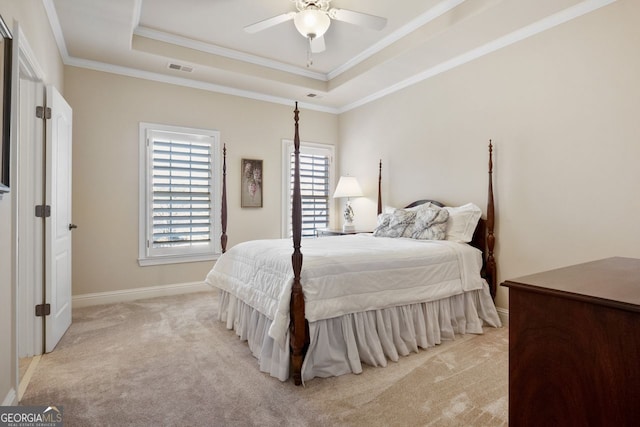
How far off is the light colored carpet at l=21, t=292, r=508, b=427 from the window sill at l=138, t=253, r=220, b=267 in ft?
4.30

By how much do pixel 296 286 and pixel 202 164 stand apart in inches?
121

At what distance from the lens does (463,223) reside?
11.8 feet

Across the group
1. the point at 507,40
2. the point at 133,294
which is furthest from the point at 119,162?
the point at 507,40

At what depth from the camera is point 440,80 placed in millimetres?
4215

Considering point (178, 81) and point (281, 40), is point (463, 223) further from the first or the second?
point (178, 81)

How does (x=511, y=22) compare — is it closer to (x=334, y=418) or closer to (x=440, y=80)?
(x=440, y=80)

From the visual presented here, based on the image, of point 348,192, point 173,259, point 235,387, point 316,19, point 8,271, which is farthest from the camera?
point 348,192

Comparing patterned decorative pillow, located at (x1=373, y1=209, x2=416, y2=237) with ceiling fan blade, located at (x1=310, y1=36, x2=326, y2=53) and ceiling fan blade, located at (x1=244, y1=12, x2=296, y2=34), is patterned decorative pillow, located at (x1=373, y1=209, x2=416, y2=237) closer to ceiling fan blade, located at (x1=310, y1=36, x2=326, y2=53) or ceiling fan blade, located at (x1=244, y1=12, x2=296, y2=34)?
ceiling fan blade, located at (x1=310, y1=36, x2=326, y2=53)

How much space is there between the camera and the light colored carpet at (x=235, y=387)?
6.32ft

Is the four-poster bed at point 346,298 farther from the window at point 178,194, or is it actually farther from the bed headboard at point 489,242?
the window at point 178,194

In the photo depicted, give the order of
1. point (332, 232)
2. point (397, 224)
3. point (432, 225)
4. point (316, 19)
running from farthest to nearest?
1. point (332, 232)
2. point (397, 224)
3. point (432, 225)
4. point (316, 19)

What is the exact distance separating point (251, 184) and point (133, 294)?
208 cm

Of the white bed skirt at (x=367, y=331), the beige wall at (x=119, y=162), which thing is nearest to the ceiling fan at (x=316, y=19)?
the beige wall at (x=119, y=162)

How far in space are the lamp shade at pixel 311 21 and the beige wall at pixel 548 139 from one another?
6.15 feet
